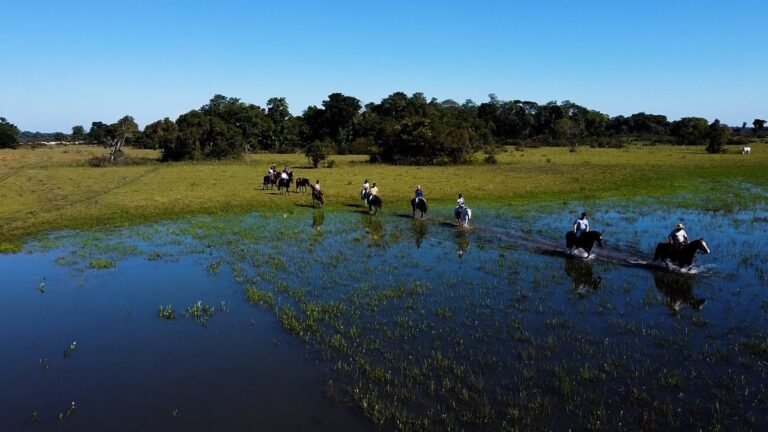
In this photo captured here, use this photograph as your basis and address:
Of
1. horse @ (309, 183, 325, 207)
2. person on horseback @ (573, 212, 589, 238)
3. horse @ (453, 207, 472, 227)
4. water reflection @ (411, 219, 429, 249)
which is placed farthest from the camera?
horse @ (309, 183, 325, 207)

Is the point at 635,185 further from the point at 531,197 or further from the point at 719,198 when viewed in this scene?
the point at 531,197

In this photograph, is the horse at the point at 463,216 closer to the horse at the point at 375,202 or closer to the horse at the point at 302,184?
the horse at the point at 375,202

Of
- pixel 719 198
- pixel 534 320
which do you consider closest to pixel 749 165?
pixel 719 198

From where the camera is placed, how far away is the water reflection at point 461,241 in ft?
72.4

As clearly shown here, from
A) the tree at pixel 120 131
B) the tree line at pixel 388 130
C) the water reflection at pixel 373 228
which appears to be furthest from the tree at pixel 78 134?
the water reflection at pixel 373 228

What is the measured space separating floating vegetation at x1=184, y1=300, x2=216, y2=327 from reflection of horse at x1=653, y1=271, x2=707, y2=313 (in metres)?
13.2

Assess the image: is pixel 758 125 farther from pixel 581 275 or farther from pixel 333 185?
pixel 581 275

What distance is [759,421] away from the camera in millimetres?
9094

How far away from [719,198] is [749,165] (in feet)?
89.1

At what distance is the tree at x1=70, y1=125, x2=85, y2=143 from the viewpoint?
6231 inches

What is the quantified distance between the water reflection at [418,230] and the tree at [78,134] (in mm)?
157892

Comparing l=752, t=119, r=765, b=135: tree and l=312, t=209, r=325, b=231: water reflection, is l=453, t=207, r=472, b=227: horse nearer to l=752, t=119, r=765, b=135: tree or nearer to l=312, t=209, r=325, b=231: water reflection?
l=312, t=209, r=325, b=231: water reflection

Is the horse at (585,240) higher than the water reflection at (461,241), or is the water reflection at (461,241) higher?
the horse at (585,240)

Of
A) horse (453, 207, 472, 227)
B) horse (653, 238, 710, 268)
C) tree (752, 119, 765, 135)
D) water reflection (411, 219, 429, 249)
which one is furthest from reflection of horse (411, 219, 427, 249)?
tree (752, 119, 765, 135)
